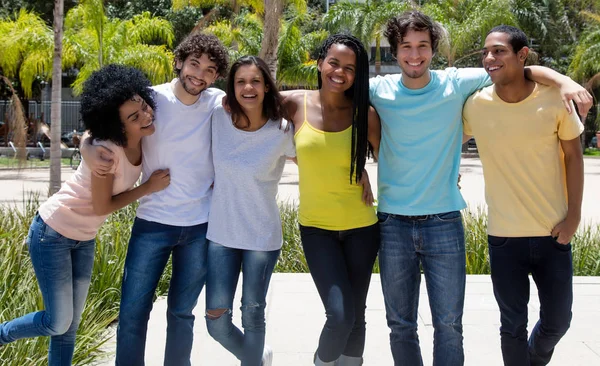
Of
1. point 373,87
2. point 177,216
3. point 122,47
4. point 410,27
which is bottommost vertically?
point 177,216

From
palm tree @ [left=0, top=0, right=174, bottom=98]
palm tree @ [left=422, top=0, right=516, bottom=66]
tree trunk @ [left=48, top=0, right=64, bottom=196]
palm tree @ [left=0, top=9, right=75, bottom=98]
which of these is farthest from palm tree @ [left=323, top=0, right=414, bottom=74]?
tree trunk @ [left=48, top=0, right=64, bottom=196]

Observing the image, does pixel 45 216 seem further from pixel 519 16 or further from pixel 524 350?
pixel 519 16

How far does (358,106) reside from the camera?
347cm

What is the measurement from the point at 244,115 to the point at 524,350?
Result: 6.13ft

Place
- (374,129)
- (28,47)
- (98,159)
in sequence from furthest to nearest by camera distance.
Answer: (28,47) < (374,129) < (98,159)

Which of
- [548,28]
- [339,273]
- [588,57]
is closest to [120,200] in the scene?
[339,273]

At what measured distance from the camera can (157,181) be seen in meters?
3.46

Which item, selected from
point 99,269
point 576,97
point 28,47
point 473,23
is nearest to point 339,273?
point 576,97

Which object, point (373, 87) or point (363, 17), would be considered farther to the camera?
point (363, 17)

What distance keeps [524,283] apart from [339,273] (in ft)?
3.04

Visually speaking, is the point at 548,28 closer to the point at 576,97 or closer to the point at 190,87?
the point at 576,97

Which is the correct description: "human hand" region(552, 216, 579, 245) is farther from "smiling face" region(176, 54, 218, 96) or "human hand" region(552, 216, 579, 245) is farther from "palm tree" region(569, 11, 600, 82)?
"palm tree" region(569, 11, 600, 82)

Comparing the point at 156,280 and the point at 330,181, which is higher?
the point at 330,181

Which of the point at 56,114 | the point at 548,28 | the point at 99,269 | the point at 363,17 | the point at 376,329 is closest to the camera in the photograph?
the point at 376,329
